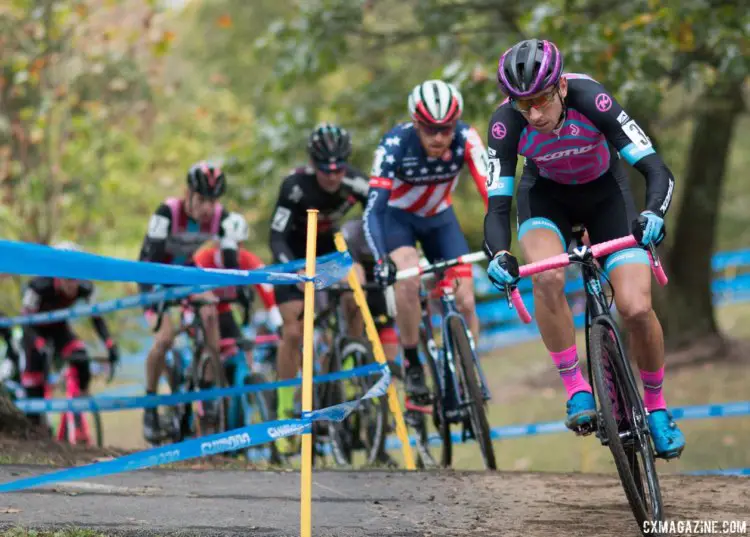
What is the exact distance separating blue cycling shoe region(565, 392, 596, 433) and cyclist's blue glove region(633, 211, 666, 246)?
0.83 m

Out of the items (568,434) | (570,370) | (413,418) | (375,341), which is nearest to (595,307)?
(570,370)

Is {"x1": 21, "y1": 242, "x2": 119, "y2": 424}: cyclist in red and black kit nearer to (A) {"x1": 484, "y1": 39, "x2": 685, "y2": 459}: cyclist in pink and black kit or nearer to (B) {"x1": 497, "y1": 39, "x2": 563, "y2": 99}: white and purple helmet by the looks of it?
(A) {"x1": 484, "y1": 39, "x2": 685, "y2": 459}: cyclist in pink and black kit

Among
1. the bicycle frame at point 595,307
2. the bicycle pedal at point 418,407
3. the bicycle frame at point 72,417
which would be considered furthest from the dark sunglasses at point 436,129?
the bicycle frame at point 72,417

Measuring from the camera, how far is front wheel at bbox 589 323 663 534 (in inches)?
200

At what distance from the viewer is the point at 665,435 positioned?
5.43 meters

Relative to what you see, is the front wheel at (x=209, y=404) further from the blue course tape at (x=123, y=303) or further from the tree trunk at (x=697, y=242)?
the tree trunk at (x=697, y=242)

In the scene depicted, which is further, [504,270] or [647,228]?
[504,270]

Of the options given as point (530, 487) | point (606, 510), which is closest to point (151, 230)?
point (530, 487)

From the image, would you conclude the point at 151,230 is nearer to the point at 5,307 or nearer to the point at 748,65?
the point at 748,65

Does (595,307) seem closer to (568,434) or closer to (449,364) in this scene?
(449,364)

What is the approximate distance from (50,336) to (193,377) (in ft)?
8.27

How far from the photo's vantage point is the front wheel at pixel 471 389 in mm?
7637
